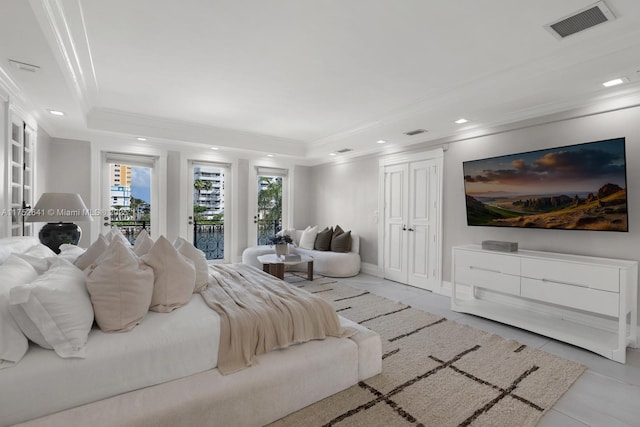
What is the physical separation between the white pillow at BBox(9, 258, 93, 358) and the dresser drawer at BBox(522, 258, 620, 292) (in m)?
3.60

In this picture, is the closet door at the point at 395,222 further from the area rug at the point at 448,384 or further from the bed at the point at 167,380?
the bed at the point at 167,380

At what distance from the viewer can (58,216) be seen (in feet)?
10.6

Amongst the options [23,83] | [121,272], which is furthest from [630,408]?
[23,83]

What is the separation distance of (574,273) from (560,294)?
24cm

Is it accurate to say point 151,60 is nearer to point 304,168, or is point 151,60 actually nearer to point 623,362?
point 304,168

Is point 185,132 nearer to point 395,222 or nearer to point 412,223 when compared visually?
point 395,222

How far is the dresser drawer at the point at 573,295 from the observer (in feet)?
8.39

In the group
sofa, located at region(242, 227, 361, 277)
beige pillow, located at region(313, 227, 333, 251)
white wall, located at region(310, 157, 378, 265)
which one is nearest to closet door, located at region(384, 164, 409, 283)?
white wall, located at region(310, 157, 378, 265)

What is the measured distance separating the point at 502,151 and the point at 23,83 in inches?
198

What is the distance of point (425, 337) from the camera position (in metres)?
2.91

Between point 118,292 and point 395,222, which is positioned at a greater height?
point 395,222

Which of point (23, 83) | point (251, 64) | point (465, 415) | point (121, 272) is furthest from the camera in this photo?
point (251, 64)

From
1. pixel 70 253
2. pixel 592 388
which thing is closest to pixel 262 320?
pixel 70 253

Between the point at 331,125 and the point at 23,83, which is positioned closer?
the point at 23,83
